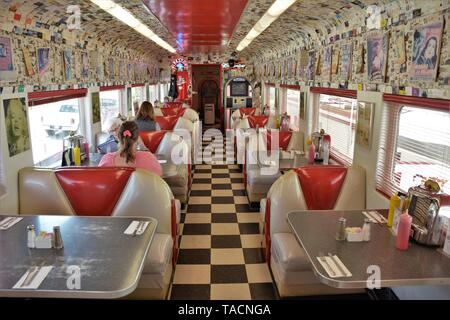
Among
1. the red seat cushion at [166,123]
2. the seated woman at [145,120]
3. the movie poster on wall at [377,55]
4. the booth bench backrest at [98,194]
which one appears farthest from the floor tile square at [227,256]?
the red seat cushion at [166,123]

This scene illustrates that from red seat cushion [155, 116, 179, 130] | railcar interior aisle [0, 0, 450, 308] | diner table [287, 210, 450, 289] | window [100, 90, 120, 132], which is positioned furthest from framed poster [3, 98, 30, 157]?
red seat cushion [155, 116, 179, 130]

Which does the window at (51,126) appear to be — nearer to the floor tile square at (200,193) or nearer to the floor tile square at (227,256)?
the floor tile square at (200,193)

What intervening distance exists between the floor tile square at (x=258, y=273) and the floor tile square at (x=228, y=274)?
0.16 ft

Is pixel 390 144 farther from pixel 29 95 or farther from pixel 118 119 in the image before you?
pixel 118 119

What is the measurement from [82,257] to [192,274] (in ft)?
5.37

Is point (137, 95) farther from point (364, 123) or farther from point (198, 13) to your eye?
point (364, 123)

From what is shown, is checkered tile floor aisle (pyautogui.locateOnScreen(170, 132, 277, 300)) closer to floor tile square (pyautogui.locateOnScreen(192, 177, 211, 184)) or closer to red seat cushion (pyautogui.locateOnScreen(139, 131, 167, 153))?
floor tile square (pyautogui.locateOnScreen(192, 177, 211, 184))

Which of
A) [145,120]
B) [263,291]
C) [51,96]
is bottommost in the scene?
[263,291]

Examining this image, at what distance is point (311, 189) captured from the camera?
352 centimetres

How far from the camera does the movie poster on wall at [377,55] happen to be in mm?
3397

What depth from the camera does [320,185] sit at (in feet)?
11.6

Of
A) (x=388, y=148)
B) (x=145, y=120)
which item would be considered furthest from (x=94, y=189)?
(x=145, y=120)

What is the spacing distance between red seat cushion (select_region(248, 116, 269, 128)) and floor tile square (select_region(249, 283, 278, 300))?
5064mm
